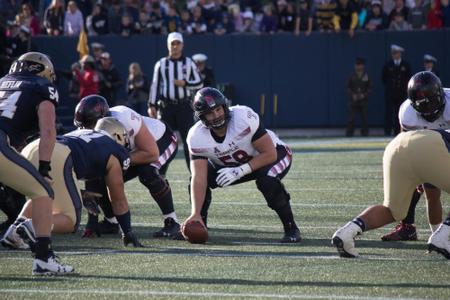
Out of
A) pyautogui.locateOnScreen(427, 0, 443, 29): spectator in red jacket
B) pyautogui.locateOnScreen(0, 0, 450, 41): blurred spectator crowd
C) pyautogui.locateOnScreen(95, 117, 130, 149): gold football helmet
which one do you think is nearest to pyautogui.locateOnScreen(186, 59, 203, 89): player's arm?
pyautogui.locateOnScreen(95, 117, 130, 149): gold football helmet

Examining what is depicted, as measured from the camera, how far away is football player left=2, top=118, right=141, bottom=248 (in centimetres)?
661

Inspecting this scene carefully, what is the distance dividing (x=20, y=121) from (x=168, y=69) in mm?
6023

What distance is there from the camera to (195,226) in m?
7.27

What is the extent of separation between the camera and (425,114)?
7.11 m

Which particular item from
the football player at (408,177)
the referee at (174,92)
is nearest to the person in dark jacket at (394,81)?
the referee at (174,92)

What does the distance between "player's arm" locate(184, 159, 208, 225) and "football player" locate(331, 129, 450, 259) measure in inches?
47.2

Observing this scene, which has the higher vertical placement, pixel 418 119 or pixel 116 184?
pixel 418 119

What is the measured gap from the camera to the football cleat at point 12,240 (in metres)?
6.75

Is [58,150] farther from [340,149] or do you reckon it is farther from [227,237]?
[340,149]

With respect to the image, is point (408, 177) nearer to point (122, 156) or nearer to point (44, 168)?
point (122, 156)

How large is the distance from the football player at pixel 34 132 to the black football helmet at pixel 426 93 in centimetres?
221

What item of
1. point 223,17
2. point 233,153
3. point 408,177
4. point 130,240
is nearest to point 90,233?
point 130,240

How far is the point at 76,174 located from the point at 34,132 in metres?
0.42

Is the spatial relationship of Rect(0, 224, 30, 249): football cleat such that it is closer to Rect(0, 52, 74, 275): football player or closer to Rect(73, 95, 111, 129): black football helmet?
Rect(0, 52, 74, 275): football player
